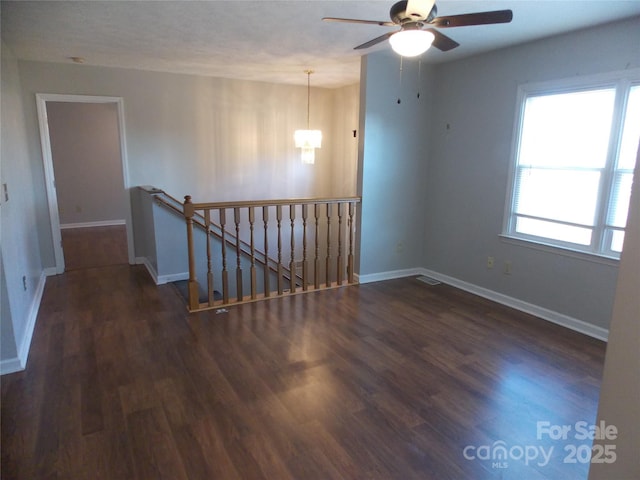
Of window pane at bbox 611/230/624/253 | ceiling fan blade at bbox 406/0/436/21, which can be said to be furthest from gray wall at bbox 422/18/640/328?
ceiling fan blade at bbox 406/0/436/21

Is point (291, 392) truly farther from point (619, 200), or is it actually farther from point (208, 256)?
point (619, 200)

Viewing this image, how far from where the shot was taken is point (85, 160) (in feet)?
25.0

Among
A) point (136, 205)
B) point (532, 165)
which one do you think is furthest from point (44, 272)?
point (532, 165)

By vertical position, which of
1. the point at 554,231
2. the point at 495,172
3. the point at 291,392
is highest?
the point at 495,172

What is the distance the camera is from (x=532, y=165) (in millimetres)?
3672

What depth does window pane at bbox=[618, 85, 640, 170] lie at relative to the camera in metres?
2.93

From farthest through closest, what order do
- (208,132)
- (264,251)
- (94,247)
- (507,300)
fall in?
(94,247) → (208,132) → (264,251) → (507,300)

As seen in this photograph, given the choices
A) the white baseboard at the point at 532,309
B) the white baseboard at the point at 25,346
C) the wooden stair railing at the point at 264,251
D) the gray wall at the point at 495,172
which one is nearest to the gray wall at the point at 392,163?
the gray wall at the point at 495,172

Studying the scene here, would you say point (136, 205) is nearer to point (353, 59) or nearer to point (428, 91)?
point (353, 59)

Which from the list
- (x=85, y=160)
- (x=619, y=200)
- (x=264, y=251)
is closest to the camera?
(x=619, y=200)

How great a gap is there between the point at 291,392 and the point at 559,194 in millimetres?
2872

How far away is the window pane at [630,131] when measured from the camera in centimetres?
293

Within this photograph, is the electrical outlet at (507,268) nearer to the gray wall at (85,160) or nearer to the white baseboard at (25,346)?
the white baseboard at (25,346)

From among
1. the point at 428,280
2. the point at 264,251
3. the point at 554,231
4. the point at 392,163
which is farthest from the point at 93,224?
the point at 554,231
